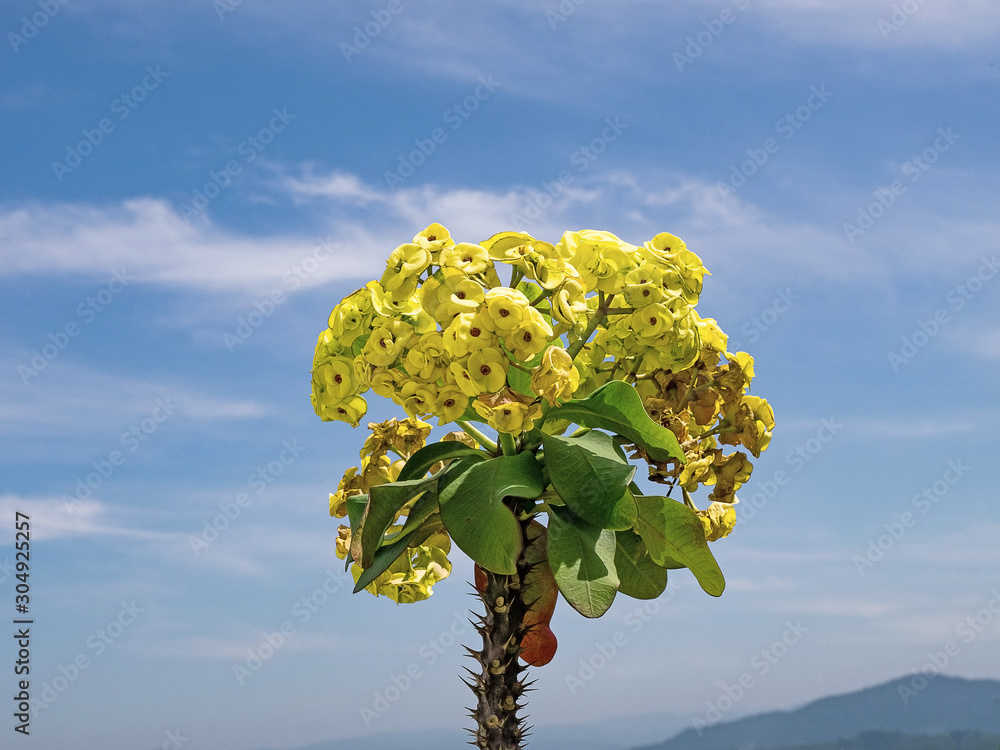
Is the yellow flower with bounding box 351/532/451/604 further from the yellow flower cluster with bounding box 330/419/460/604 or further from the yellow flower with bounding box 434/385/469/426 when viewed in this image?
the yellow flower with bounding box 434/385/469/426

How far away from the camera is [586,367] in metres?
3.26

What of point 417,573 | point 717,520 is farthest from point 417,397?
point 717,520

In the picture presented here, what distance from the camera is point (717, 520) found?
328 centimetres

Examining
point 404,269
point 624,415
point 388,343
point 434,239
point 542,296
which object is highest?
point 434,239

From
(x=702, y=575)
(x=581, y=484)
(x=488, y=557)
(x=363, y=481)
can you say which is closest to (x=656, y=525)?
(x=702, y=575)

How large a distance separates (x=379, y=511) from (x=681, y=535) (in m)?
1.04

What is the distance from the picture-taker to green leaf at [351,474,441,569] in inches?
114

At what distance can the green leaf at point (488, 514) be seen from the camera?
279 centimetres

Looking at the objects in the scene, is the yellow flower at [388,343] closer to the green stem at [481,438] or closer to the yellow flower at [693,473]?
the green stem at [481,438]

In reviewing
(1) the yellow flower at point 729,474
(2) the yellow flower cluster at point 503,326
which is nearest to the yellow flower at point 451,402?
(2) the yellow flower cluster at point 503,326

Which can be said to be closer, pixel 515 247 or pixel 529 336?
pixel 529 336

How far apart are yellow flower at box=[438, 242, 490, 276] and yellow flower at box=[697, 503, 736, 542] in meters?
1.29

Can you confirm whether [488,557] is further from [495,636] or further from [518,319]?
[518,319]

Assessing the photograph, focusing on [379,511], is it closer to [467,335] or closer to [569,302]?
[467,335]
